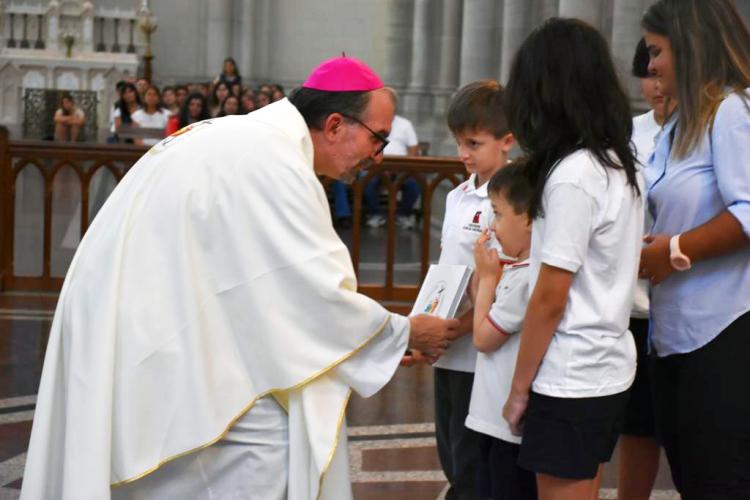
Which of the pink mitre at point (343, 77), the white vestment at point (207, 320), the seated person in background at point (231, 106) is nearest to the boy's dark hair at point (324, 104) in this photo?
the pink mitre at point (343, 77)

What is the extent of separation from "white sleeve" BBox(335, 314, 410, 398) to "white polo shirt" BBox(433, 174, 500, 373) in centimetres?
66

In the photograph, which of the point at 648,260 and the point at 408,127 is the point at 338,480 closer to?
the point at 648,260

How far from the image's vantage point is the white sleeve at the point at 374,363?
339 cm

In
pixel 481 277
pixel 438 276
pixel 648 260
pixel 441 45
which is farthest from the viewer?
pixel 441 45

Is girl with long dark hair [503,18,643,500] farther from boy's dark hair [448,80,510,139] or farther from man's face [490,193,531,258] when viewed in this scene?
boy's dark hair [448,80,510,139]

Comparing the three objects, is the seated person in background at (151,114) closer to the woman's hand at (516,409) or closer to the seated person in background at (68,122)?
the seated person in background at (68,122)

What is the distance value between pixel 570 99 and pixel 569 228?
0.33 metres

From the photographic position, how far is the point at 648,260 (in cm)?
344

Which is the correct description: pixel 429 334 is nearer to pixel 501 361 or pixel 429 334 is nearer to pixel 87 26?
pixel 501 361

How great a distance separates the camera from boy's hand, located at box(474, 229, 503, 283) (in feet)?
12.2

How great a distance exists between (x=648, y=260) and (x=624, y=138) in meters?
0.38

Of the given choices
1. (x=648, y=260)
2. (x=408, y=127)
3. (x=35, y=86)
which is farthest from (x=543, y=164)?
(x=35, y=86)

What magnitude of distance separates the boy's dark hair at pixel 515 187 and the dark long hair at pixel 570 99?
15 cm

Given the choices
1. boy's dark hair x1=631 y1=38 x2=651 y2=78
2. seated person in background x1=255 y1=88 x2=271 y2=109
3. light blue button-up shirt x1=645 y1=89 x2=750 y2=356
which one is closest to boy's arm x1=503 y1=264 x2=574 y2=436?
light blue button-up shirt x1=645 y1=89 x2=750 y2=356
